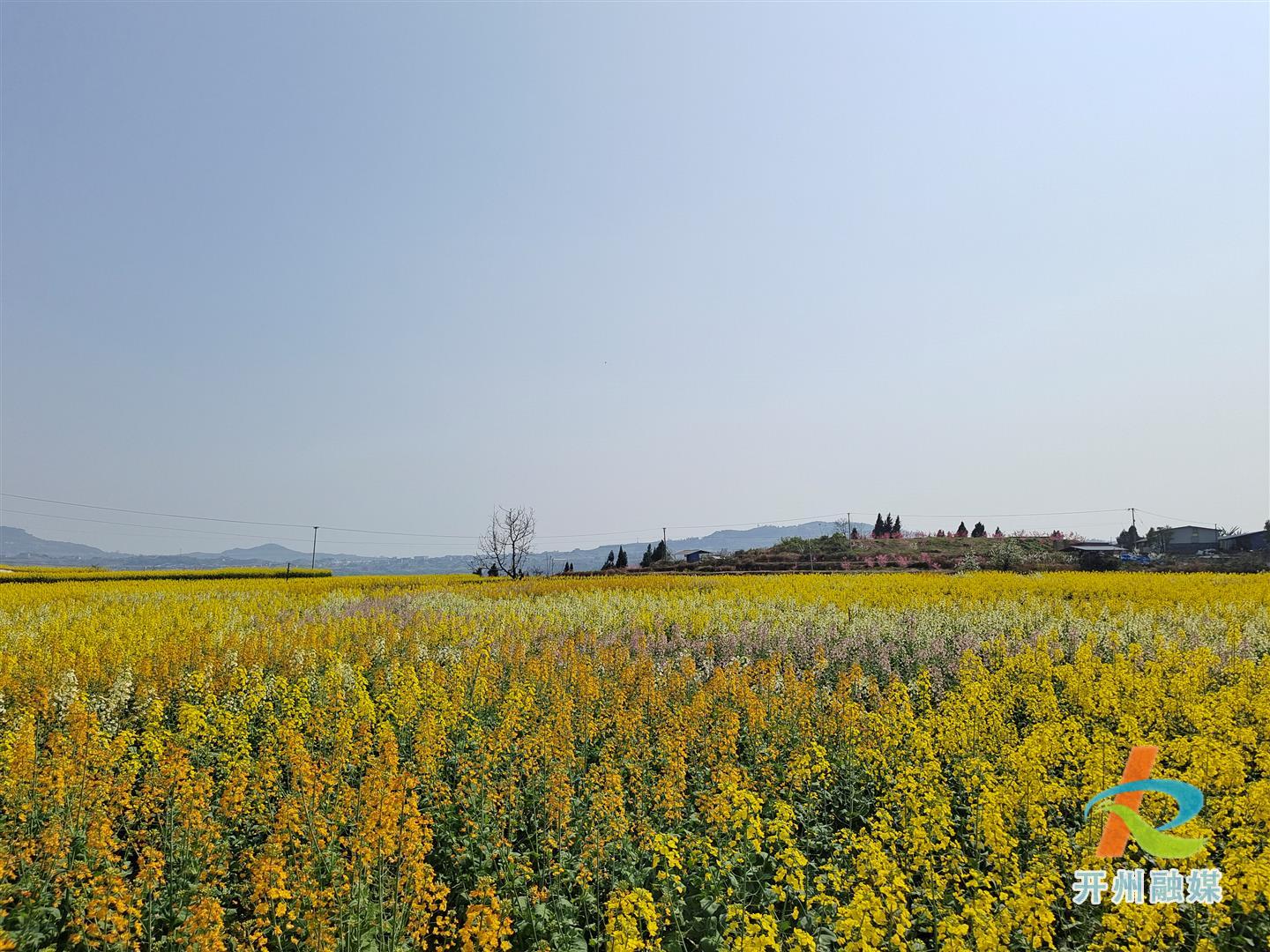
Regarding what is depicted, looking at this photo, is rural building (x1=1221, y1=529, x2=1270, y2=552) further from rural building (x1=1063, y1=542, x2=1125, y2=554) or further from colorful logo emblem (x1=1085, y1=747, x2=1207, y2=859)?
colorful logo emblem (x1=1085, y1=747, x2=1207, y2=859)

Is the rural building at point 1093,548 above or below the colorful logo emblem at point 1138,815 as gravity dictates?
above

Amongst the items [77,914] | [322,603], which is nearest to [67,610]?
[322,603]

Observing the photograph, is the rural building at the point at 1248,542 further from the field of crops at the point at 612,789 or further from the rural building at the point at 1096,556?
the field of crops at the point at 612,789

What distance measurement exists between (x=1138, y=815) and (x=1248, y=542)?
3499 inches

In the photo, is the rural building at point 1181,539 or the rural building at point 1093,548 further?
the rural building at point 1181,539

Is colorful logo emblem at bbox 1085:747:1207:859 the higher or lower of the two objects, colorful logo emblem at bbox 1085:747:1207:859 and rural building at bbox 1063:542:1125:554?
the lower

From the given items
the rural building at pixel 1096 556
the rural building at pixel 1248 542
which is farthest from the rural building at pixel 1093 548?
the rural building at pixel 1248 542

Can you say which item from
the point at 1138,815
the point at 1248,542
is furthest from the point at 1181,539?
the point at 1138,815

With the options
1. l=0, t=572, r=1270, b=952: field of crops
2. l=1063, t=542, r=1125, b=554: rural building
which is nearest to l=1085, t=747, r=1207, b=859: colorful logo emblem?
l=0, t=572, r=1270, b=952: field of crops

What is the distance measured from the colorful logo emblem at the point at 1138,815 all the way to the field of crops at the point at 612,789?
0.12 metres

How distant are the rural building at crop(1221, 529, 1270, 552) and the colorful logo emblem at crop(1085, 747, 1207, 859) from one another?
257 ft

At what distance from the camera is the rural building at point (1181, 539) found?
74.2 meters

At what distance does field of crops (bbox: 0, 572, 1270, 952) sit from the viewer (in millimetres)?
4223

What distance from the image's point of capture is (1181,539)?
85438mm
